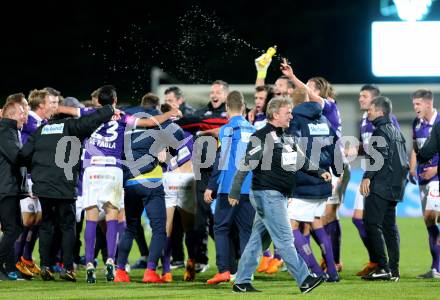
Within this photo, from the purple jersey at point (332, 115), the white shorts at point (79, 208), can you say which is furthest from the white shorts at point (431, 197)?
the white shorts at point (79, 208)

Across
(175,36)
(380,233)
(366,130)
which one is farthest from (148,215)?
(175,36)

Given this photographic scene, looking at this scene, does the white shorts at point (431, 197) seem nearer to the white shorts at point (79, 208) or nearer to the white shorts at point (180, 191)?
the white shorts at point (180, 191)

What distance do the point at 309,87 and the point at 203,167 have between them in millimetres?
1738

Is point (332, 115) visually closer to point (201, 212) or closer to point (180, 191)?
point (201, 212)

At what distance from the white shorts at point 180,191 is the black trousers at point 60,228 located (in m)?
1.48

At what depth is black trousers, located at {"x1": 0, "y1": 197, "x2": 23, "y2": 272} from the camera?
12.0 meters

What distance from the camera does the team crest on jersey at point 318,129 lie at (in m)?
11.6

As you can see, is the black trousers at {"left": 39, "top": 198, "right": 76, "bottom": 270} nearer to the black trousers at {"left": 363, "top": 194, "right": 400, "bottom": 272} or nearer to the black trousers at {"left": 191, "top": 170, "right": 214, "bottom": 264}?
the black trousers at {"left": 191, "top": 170, "right": 214, "bottom": 264}

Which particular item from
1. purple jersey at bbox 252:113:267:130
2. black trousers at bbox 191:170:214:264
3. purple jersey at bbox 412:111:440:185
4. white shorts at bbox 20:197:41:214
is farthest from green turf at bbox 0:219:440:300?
purple jersey at bbox 252:113:267:130

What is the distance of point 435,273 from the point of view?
1228 cm

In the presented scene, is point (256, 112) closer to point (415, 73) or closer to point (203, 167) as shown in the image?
point (203, 167)

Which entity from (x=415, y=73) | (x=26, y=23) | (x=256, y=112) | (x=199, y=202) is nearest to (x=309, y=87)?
(x=256, y=112)

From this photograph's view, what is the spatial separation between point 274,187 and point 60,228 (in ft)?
10.1

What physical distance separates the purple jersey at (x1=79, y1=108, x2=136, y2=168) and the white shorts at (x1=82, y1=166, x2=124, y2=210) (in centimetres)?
9
